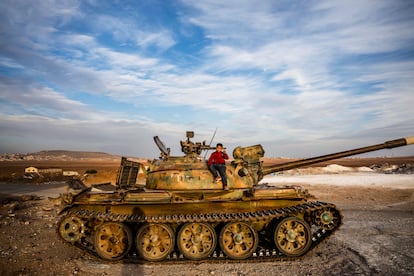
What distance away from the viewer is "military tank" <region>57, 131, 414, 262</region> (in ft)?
30.2

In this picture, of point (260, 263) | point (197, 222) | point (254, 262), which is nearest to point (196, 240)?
point (197, 222)

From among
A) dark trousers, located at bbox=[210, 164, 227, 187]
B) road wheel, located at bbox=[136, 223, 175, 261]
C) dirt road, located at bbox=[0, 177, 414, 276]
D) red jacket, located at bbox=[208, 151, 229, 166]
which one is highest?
red jacket, located at bbox=[208, 151, 229, 166]

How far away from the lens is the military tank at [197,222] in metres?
9.20

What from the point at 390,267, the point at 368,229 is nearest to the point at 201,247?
the point at 390,267

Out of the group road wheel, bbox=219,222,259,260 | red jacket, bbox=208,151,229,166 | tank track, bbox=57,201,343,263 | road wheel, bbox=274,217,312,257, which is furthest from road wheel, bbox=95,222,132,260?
road wheel, bbox=274,217,312,257

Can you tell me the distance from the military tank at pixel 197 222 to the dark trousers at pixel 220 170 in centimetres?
23

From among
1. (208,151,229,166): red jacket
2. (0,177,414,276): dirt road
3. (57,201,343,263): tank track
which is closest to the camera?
(0,177,414,276): dirt road

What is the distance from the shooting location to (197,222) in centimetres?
925

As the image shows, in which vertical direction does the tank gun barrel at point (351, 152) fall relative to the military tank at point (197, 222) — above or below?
above

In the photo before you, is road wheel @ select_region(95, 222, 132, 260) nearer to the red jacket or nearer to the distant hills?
the red jacket

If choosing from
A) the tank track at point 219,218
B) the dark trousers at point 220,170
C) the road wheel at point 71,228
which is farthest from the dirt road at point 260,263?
the dark trousers at point 220,170

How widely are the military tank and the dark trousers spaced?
9.1 inches

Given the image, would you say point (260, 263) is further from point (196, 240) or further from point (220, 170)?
point (220, 170)

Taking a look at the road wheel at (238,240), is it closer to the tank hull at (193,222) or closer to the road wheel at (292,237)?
the tank hull at (193,222)
